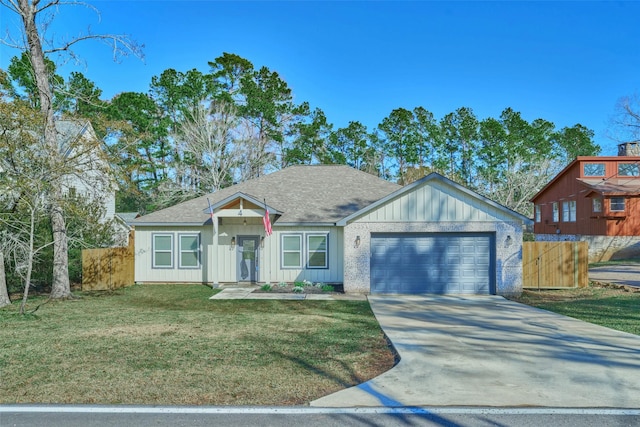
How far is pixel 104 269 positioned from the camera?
17.2 m

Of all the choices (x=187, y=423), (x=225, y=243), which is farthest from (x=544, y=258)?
(x=187, y=423)

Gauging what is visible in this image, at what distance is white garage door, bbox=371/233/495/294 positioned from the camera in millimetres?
15148

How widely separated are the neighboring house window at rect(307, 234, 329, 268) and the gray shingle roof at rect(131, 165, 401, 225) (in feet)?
2.35

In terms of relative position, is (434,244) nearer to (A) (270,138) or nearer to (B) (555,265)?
(B) (555,265)

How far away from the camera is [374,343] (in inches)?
323

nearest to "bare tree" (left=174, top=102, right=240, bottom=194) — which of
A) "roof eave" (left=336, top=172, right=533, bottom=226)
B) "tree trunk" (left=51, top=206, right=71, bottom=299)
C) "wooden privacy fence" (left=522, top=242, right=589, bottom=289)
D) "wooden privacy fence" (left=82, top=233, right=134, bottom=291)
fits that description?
"wooden privacy fence" (left=82, top=233, right=134, bottom=291)

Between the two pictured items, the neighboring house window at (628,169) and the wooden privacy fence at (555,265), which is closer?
the wooden privacy fence at (555,265)

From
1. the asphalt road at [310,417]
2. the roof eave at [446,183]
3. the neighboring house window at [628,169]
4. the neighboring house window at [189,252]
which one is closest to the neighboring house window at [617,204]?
the neighboring house window at [628,169]

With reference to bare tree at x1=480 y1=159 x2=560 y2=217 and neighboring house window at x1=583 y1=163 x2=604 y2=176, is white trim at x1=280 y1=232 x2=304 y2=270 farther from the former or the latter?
bare tree at x1=480 y1=159 x2=560 y2=217

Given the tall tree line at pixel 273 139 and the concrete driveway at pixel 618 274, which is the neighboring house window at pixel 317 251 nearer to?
the concrete driveway at pixel 618 274

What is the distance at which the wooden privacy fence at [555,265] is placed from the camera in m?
15.6

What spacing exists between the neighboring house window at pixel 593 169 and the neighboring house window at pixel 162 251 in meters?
25.1

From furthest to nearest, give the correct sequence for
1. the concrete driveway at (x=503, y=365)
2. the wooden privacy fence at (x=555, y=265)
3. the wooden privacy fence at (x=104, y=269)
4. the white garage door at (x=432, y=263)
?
the wooden privacy fence at (x=104, y=269) < the wooden privacy fence at (x=555, y=265) < the white garage door at (x=432, y=263) < the concrete driveway at (x=503, y=365)

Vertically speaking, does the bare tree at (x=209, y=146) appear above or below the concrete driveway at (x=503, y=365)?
above
